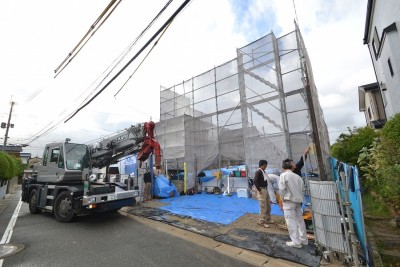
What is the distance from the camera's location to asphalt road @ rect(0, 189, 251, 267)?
151 inches

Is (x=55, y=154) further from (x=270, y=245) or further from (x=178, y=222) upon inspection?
(x=270, y=245)

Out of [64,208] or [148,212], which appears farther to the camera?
[148,212]

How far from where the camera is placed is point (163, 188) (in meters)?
10.9

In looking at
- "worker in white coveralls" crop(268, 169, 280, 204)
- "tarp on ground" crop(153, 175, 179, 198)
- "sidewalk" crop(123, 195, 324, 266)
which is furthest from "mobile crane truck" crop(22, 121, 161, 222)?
"worker in white coveralls" crop(268, 169, 280, 204)

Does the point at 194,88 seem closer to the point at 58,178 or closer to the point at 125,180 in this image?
the point at 125,180

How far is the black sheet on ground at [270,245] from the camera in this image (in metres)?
3.69

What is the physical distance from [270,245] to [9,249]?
573 cm

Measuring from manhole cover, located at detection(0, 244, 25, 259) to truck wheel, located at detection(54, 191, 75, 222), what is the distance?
1.69 meters

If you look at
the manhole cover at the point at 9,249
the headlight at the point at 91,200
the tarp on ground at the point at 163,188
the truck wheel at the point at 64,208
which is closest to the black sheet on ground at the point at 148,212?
the headlight at the point at 91,200

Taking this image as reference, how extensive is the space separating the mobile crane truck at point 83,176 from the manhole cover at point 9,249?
5.10 ft

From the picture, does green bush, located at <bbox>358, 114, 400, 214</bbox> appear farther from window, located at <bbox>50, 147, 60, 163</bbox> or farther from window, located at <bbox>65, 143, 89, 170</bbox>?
window, located at <bbox>50, 147, 60, 163</bbox>

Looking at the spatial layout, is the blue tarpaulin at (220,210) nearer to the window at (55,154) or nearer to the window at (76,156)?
the window at (76,156)

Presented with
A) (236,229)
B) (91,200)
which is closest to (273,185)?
(236,229)

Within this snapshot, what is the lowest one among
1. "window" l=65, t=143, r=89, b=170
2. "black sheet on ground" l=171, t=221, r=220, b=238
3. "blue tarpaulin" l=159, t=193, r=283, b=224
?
"black sheet on ground" l=171, t=221, r=220, b=238
